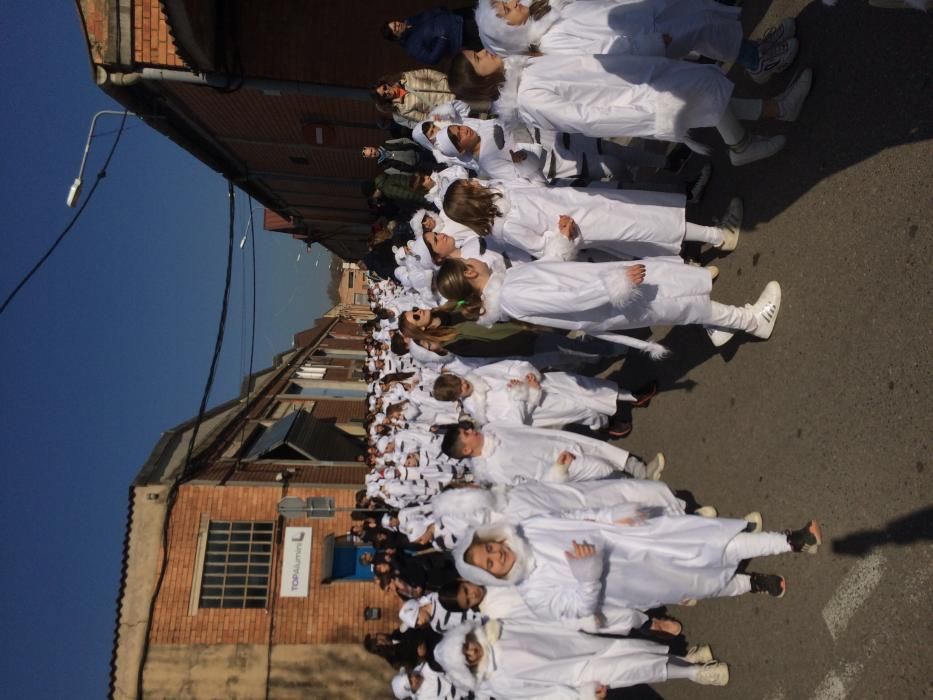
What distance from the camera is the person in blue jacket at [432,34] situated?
6.25m

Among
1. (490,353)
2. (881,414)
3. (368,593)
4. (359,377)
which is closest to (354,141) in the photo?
(490,353)

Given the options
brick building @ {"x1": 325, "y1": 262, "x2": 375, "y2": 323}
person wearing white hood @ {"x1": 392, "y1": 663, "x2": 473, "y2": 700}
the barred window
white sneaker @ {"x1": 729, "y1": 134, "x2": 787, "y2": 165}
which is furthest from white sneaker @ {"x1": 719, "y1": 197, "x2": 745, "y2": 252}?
brick building @ {"x1": 325, "y1": 262, "x2": 375, "y2": 323}

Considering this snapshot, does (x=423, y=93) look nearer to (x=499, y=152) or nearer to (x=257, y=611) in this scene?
(x=499, y=152)

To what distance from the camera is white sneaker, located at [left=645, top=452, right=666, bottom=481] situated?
623 centimetres

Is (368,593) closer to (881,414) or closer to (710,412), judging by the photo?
(710,412)

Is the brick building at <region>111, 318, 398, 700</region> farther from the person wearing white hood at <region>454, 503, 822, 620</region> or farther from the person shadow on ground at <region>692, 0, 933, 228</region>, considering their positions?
the person shadow on ground at <region>692, 0, 933, 228</region>

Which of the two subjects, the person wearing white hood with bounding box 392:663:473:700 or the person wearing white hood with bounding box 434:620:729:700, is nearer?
the person wearing white hood with bounding box 434:620:729:700

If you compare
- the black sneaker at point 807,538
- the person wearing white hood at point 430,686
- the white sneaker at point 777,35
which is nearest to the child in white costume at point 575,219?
the white sneaker at point 777,35

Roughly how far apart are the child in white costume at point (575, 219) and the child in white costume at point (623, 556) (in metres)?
2.19

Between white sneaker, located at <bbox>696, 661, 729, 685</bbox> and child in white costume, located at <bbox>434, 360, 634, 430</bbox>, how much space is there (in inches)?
100.0

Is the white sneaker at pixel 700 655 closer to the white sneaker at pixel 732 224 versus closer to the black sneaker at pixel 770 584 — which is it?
the black sneaker at pixel 770 584

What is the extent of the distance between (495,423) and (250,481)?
6691 millimetres

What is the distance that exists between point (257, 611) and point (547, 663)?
23.1ft

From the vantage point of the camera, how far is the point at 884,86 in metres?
3.68
